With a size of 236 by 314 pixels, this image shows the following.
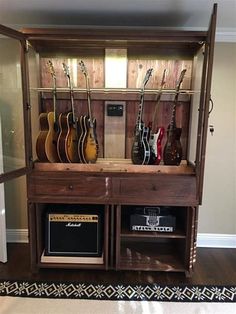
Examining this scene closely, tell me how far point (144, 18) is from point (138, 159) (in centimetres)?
114

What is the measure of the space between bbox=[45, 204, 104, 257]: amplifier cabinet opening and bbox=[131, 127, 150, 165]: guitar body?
53 centimetres

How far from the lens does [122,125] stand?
2521 mm

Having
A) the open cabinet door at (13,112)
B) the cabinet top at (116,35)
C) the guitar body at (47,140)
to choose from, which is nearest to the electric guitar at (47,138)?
the guitar body at (47,140)

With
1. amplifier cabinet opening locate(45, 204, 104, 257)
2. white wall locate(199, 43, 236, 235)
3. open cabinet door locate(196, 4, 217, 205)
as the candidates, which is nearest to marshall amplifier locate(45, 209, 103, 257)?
amplifier cabinet opening locate(45, 204, 104, 257)

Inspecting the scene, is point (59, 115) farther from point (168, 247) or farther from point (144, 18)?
point (168, 247)

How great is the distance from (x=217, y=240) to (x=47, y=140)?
6.25 ft

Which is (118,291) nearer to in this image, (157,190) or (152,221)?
(152,221)

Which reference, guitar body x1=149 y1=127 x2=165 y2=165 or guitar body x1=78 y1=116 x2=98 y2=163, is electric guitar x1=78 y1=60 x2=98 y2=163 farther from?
guitar body x1=149 y1=127 x2=165 y2=165

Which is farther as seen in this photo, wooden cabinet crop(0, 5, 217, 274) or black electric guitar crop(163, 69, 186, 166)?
black electric guitar crop(163, 69, 186, 166)

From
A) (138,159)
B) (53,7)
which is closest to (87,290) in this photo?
(138,159)

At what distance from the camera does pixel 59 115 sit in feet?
7.64

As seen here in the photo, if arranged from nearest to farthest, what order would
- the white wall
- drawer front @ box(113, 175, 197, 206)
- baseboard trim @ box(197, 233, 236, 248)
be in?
1. drawer front @ box(113, 175, 197, 206)
2. the white wall
3. baseboard trim @ box(197, 233, 236, 248)

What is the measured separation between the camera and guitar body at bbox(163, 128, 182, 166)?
90.1 inches

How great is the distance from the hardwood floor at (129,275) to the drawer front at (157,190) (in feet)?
2.07
